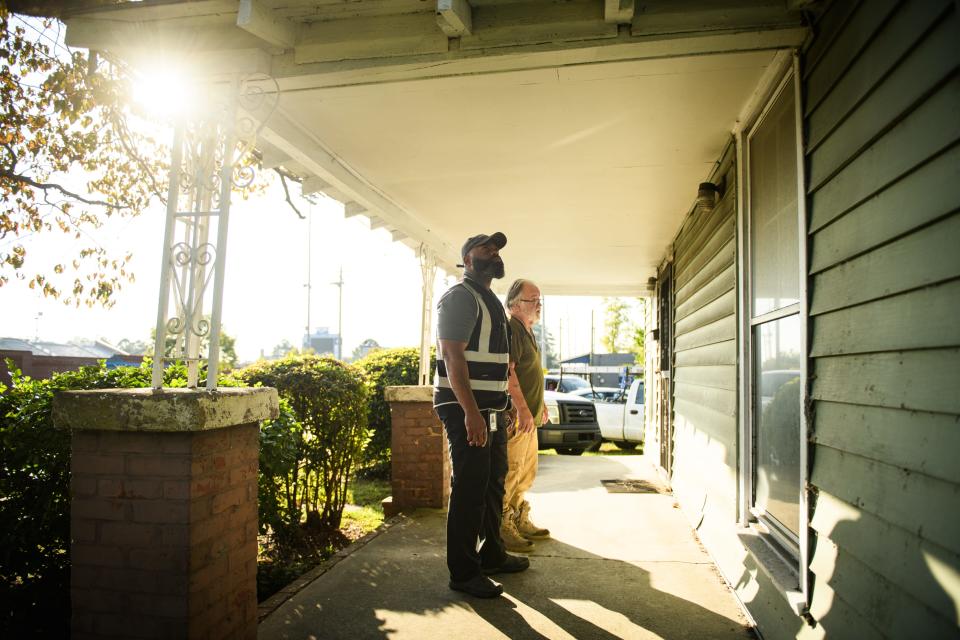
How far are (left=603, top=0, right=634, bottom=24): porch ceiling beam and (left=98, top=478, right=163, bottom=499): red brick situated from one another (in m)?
2.56

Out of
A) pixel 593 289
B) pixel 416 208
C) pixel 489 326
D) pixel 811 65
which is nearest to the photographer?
pixel 811 65

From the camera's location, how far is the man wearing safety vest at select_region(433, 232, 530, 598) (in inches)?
132

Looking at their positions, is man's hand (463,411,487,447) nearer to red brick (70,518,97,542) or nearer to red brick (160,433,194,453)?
red brick (160,433,194,453)

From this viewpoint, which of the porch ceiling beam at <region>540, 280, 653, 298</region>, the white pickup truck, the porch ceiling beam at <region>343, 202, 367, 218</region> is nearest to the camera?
the porch ceiling beam at <region>343, 202, 367, 218</region>

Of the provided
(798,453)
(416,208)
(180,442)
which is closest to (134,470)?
(180,442)

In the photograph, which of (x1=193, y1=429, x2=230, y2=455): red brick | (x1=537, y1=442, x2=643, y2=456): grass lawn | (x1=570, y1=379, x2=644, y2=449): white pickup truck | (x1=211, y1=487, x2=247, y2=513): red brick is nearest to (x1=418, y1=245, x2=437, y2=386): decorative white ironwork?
(x1=211, y1=487, x2=247, y2=513): red brick

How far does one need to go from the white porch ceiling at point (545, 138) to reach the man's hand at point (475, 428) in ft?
5.54

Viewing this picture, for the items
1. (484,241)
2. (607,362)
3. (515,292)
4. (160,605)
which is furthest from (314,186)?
(607,362)

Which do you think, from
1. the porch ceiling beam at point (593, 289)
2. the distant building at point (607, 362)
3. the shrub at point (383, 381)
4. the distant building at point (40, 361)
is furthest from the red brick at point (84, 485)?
the distant building at point (607, 362)

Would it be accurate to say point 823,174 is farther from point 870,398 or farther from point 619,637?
point 619,637

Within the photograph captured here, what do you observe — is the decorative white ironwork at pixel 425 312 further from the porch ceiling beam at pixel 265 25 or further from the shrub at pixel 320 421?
the porch ceiling beam at pixel 265 25

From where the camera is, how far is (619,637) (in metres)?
3.02

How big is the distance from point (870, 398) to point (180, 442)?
92.6 inches

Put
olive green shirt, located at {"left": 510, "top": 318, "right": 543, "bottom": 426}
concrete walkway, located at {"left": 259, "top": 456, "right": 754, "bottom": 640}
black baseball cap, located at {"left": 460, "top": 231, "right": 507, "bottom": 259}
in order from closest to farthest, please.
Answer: concrete walkway, located at {"left": 259, "top": 456, "right": 754, "bottom": 640} → black baseball cap, located at {"left": 460, "top": 231, "right": 507, "bottom": 259} → olive green shirt, located at {"left": 510, "top": 318, "right": 543, "bottom": 426}
